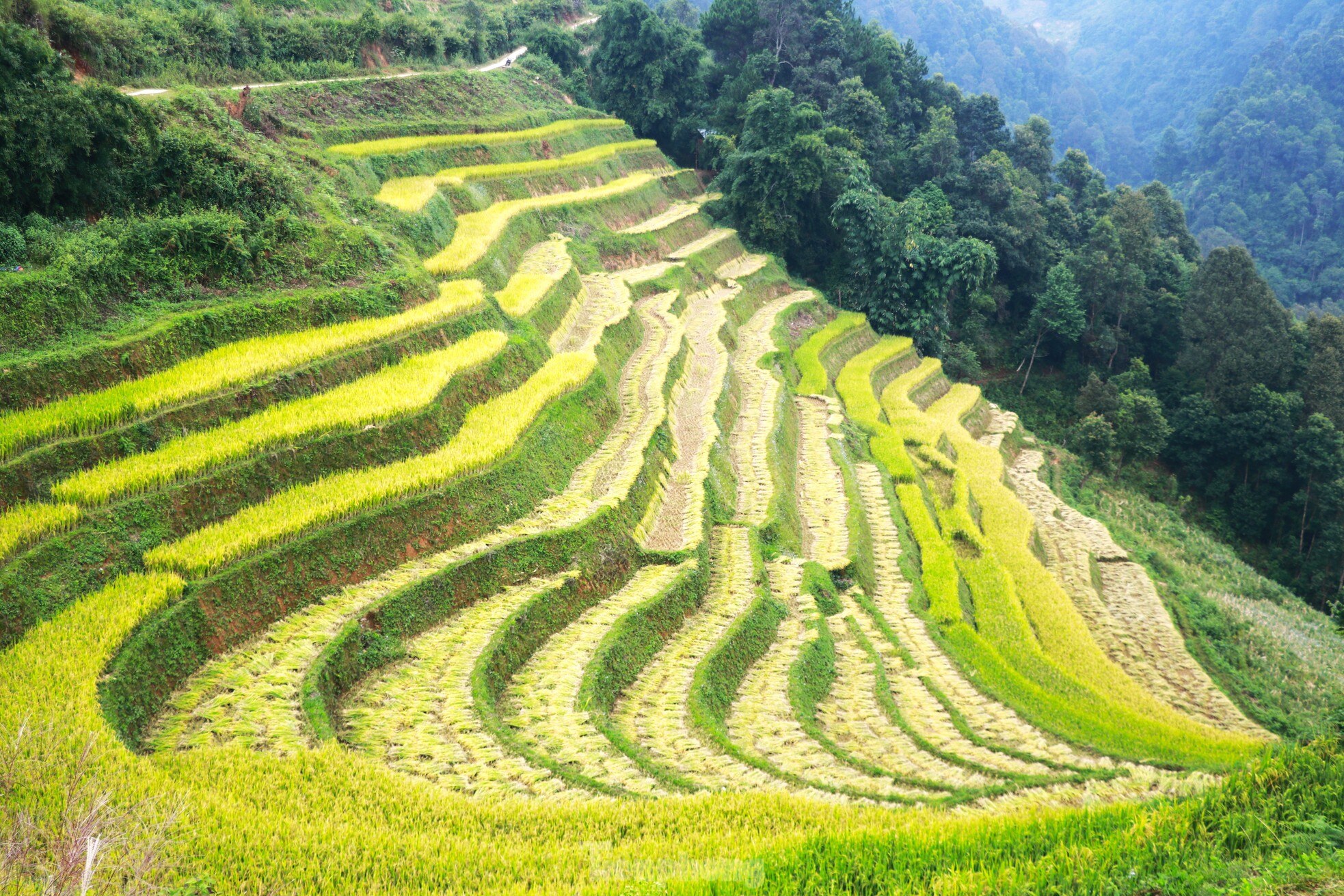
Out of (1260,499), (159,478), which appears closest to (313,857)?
(159,478)

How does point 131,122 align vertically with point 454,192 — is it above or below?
below

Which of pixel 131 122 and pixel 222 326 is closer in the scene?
pixel 222 326

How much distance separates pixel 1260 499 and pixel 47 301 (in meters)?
31.8

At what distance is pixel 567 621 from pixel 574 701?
1.89 m

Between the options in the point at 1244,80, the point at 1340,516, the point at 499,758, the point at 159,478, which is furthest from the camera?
the point at 1244,80

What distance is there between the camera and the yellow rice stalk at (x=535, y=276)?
17.1m

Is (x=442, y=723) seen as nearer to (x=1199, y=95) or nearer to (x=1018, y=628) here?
(x=1018, y=628)

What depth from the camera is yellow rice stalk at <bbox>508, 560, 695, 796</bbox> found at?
746cm

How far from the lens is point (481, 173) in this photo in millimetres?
23703

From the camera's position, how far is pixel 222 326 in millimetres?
11875

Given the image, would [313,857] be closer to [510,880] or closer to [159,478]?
[510,880]

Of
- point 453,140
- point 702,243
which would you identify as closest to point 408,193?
point 453,140

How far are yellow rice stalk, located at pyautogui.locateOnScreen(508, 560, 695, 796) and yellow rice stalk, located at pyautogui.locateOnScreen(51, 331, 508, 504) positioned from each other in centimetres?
350

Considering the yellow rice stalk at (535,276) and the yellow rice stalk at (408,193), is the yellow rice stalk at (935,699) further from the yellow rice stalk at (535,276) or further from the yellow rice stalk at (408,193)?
the yellow rice stalk at (408,193)
